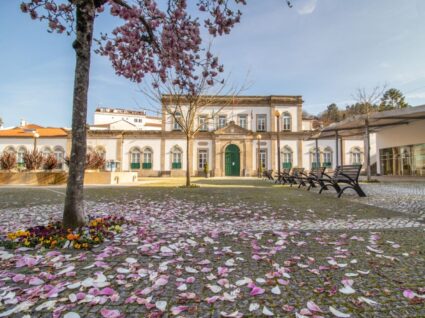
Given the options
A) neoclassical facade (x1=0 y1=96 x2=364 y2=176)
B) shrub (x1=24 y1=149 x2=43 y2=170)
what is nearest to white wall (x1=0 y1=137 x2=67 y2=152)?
neoclassical facade (x1=0 y1=96 x2=364 y2=176)

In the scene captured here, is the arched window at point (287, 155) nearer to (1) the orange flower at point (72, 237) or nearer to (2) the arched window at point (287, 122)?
(2) the arched window at point (287, 122)

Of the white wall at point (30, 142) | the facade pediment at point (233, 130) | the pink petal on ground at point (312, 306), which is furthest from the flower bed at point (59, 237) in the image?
the white wall at point (30, 142)

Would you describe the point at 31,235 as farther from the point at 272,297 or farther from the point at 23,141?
the point at 23,141

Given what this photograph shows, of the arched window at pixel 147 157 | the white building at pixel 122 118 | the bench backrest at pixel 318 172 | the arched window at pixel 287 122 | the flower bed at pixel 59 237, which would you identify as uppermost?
the white building at pixel 122 118

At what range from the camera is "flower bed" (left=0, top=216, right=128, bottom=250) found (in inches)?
123

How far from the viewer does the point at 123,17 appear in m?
4.79

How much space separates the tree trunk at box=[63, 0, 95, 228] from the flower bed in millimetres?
209

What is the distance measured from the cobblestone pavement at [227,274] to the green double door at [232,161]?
29036 mm

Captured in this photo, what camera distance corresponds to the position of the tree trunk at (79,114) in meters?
3.69

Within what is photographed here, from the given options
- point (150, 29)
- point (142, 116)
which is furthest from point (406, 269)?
point (142, 116)

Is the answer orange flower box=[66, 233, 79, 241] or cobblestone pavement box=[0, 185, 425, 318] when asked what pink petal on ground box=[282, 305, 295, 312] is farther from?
orange flower box=[66, 233, 79, 241]

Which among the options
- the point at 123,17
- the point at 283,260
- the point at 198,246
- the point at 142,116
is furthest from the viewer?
the point at 142,116

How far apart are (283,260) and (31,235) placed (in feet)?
10.6

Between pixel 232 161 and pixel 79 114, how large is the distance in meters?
30.0
